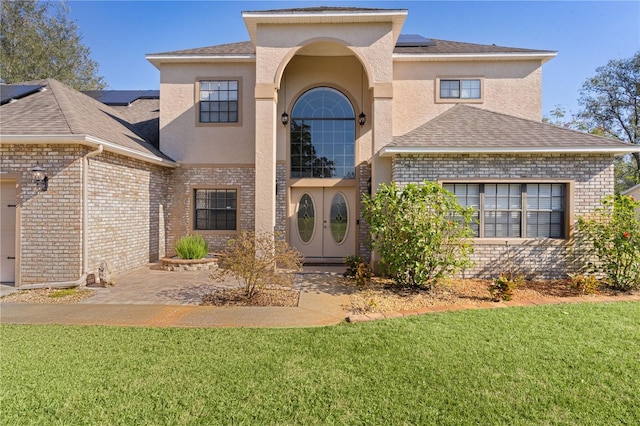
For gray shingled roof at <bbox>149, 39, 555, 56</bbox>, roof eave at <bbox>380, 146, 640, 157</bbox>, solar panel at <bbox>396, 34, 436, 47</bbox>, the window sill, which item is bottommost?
the window sill

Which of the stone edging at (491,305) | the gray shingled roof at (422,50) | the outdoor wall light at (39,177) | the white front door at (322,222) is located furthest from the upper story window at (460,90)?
the outdoor wall light at (39,177)

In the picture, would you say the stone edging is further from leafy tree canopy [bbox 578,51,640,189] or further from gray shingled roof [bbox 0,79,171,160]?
leafy tree canopy [bbox 578,51,640,189]

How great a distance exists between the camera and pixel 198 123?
10.7m

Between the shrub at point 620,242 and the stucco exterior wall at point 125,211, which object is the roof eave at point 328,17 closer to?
the stucco exterior wall at point 125,211

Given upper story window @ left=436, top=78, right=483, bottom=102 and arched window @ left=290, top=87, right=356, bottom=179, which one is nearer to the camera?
upper story window @ left=436, top=78, right=483, bottom=102

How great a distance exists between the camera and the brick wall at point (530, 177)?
7.62 m

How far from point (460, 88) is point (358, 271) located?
7324 millimetres

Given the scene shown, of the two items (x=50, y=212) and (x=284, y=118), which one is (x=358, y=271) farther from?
(x=50, y=212)

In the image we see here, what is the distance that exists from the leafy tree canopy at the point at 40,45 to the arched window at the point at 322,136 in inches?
828

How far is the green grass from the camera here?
2.79 meters

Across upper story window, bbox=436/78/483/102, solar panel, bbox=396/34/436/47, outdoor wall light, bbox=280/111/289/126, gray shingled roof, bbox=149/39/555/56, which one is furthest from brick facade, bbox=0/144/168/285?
upper story window, bbox=436/78/483/102

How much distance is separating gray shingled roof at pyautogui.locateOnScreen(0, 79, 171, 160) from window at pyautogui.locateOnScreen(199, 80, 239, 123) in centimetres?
226

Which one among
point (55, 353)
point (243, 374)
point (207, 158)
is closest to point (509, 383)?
point (243, 374)

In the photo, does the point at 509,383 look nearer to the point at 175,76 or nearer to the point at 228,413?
the point at 228,413
